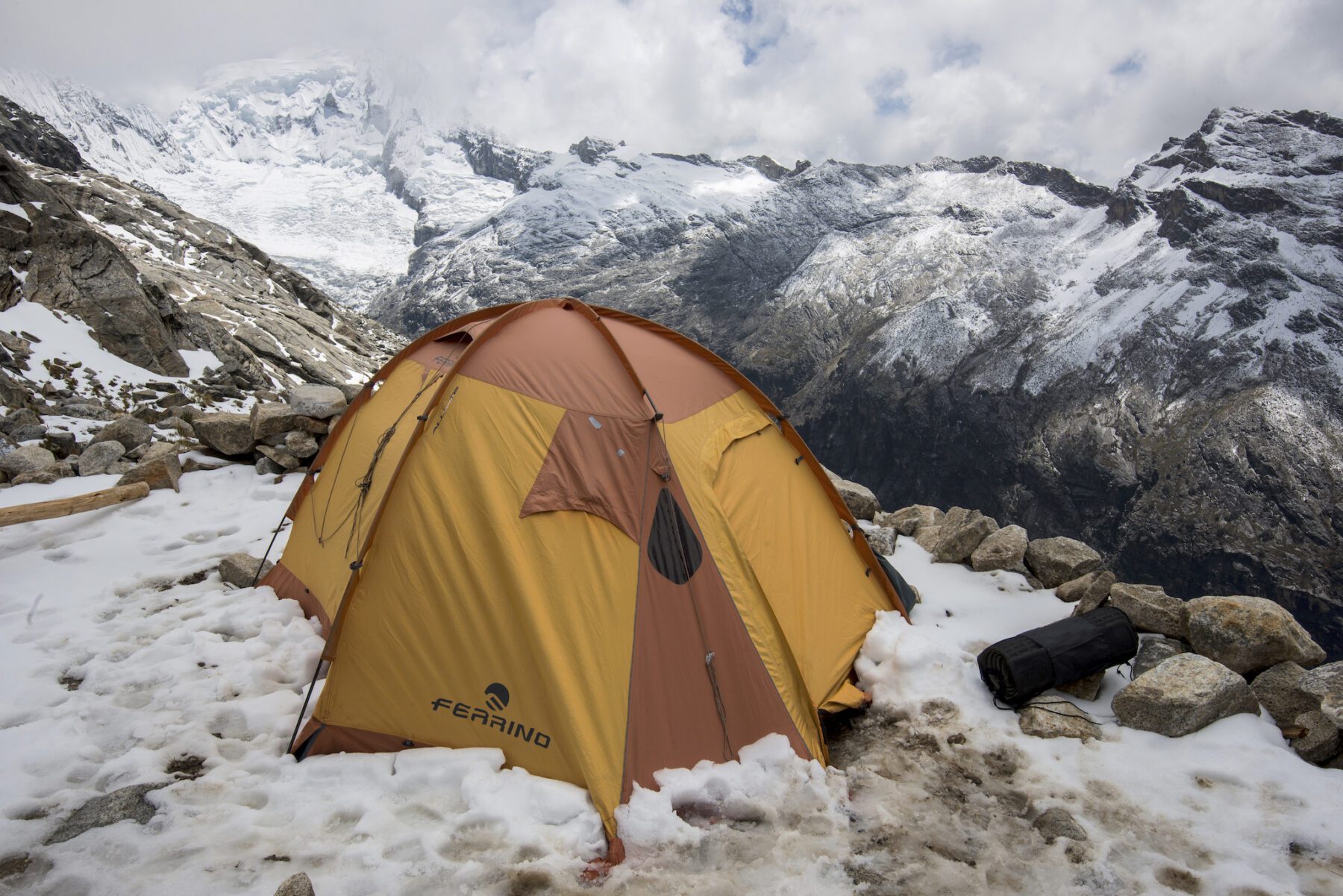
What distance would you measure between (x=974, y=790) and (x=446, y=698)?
4.25 meters

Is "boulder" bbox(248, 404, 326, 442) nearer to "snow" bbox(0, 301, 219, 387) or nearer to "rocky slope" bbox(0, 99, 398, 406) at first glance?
"rocky slope" bbox(0, 99, 398, 406)

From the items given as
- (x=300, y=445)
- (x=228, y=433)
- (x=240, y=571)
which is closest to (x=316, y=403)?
(x=300, y=445)

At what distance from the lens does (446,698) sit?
16.4ft

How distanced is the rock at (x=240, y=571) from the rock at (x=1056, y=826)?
8248 mm

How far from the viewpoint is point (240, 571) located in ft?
25.0

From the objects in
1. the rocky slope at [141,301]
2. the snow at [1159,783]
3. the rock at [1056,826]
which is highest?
the rocky slope at [141,301]

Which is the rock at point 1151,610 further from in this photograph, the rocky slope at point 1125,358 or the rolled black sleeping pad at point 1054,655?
the rocky slope at point 1125,358

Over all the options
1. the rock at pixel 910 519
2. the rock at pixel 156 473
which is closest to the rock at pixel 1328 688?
the rock at pixel 910 519

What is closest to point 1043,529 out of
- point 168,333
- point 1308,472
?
point 1308,472

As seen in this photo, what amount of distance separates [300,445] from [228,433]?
133 cm

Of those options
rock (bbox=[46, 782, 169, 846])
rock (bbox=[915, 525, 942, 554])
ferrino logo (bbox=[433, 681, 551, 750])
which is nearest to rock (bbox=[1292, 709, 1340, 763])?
rock (bbox=[915, 525, 942, 554])

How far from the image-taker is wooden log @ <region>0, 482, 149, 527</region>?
758cm

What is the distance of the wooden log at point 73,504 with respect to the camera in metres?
7.58

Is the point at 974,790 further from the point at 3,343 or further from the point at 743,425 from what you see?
the point at 3,343
